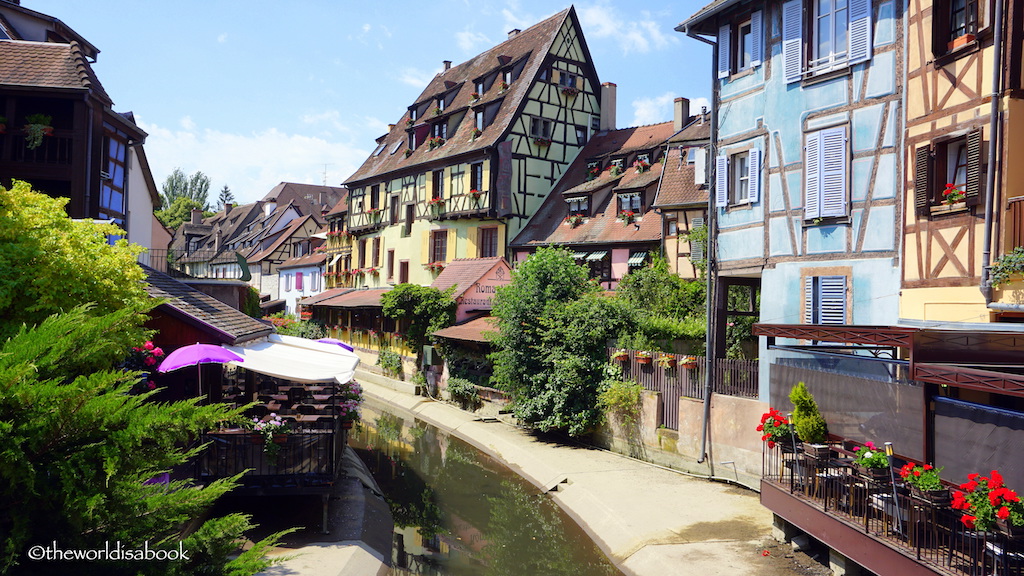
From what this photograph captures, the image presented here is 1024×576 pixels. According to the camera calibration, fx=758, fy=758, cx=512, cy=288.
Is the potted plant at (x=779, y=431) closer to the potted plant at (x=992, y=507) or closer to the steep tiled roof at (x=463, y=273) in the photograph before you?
the potted plant at (x=992, y=507)

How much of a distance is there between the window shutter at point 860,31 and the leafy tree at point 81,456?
13.2 meters

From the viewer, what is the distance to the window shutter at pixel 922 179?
40.2ft

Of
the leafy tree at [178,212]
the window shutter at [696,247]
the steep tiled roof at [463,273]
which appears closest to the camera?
the window shutter at [696,247]

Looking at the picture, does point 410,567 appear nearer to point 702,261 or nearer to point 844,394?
point 844,394

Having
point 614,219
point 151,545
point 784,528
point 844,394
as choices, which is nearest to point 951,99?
point 844,394

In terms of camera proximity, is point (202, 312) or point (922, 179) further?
point (202, 312)

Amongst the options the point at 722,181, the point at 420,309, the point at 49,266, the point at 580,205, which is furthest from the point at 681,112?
the point at 49,266

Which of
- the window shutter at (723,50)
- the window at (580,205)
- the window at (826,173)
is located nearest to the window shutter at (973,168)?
the window at (826,173)

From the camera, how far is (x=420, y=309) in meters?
30.7

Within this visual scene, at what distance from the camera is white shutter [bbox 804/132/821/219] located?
14.6m

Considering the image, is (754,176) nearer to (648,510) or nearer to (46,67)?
(648,510)

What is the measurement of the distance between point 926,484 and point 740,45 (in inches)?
444

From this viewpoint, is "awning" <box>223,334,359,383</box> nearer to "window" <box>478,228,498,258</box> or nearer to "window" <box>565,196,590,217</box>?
"window" <box>565,196,590,217</box>

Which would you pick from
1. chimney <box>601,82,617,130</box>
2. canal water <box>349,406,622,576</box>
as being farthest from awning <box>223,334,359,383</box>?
chimney <box>601,82,617,130</box>
